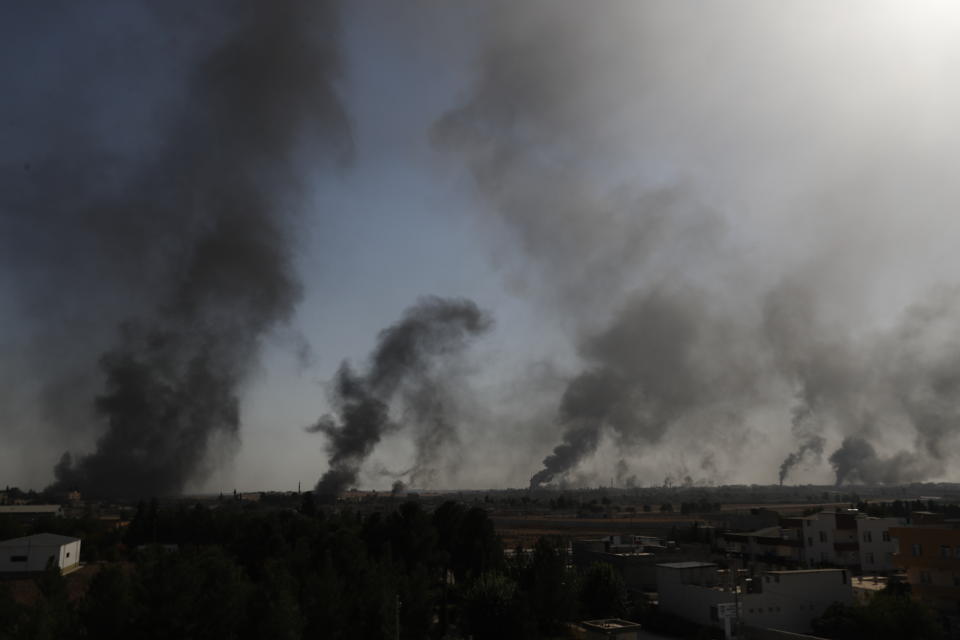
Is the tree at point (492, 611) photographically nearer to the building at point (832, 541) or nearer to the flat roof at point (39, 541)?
the building at point (832, 541)

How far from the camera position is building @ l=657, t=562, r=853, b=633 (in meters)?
35.0

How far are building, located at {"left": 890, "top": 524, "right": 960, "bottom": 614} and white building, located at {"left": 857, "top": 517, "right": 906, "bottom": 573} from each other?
16623 mm

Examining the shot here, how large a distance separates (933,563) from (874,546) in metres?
19.3

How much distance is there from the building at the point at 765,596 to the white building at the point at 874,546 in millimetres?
19617

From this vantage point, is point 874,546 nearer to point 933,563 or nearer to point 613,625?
point 933,563

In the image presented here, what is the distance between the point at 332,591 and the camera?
2675 centimetres

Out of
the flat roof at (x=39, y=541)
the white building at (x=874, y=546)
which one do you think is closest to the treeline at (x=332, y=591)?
the flat roof at (x=39, y=541)

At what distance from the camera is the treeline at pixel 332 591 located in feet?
76.1

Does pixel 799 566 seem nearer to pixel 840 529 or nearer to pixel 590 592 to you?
pixel 840 529

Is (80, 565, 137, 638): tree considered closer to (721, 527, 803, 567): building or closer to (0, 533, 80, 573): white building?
(0, 533, 80, 573): white building

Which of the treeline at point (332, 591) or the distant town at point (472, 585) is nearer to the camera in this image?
the treeline at point (332, 591)

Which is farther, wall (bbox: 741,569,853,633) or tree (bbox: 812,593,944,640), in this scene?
wall (bbox: 741,569,853,633)

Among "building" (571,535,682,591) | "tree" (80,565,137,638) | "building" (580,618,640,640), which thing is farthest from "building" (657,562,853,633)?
"tree" (80,565,137,638)

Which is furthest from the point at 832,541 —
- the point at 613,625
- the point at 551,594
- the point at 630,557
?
the point at 613,625
